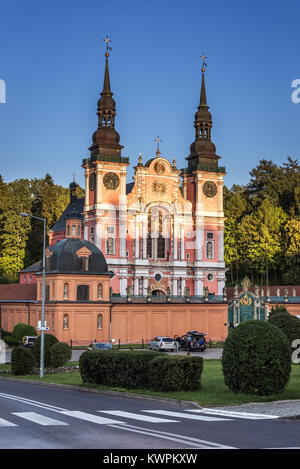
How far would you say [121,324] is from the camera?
6581cm

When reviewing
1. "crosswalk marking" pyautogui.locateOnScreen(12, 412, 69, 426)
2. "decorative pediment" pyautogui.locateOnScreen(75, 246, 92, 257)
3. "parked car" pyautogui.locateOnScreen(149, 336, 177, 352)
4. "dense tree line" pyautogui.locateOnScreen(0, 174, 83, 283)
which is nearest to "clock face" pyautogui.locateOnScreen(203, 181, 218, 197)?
"dense tree line" pyautogui.locateOnScreen(0, 174, 83, 283)

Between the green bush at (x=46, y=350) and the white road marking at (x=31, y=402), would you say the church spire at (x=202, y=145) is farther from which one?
the white road marking at (x=31, y=402)

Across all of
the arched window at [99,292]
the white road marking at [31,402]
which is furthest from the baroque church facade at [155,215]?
the white road marking at [31,402]

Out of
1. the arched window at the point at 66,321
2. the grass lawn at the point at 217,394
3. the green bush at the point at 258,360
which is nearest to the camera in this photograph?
the grass lawn at the point at 217,394

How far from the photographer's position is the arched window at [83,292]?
62906 millimetres

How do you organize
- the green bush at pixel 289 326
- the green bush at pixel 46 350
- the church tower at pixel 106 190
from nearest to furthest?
the green bush at pixel 46 350
the green bush at pixel 289 326
the church tower at pixel 106 190

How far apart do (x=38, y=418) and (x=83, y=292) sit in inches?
1779

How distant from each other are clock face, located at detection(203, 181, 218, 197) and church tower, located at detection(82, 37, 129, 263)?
1198 centimetres

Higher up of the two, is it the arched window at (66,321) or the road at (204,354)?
the arched window at (66,321)

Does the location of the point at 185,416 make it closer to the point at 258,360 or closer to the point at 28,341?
the point at 258,360

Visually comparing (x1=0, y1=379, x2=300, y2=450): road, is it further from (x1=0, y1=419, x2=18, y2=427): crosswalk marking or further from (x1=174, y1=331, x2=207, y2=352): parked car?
(x1=174, y1=331, x2=207, y2=352): parked car
